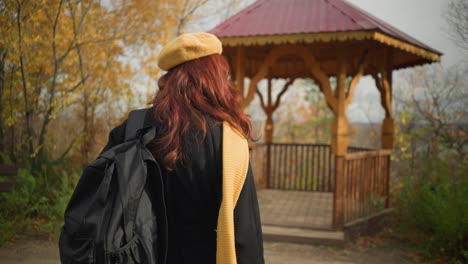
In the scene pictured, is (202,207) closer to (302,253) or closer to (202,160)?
(202,160)

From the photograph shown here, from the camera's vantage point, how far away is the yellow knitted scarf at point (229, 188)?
158 centimetres

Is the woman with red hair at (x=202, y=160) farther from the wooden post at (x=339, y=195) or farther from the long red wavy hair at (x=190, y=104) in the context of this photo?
the wooden post at (x=339, y=195)

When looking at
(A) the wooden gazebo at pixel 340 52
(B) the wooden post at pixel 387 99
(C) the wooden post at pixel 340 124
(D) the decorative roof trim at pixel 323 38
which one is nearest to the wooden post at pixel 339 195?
(A) the wooden gazebo at pixel 340 52

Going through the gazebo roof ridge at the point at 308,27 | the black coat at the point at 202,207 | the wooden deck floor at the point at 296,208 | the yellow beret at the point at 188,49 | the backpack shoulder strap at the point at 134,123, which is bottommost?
the wooden deck floor at the point at 296,208

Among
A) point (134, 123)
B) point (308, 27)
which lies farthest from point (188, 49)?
point (308, 27)

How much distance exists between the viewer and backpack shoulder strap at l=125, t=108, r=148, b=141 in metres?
1.62

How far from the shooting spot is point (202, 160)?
64.8 inches

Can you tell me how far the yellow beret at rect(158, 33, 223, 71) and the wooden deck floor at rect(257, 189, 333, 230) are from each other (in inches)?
198

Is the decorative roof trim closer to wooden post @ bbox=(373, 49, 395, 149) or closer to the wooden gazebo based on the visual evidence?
the wooden gazebo

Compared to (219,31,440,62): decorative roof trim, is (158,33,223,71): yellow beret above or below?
below

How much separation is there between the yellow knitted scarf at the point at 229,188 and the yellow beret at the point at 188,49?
357mm

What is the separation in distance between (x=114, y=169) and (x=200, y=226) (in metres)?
0.50

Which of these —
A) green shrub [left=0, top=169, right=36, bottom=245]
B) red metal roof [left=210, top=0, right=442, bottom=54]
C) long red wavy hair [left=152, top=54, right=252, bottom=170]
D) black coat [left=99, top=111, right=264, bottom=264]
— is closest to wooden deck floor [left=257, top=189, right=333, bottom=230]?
red metal roof [left=210, top=0, right=442, bottom=54]

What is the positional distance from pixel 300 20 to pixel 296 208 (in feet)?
12.1
